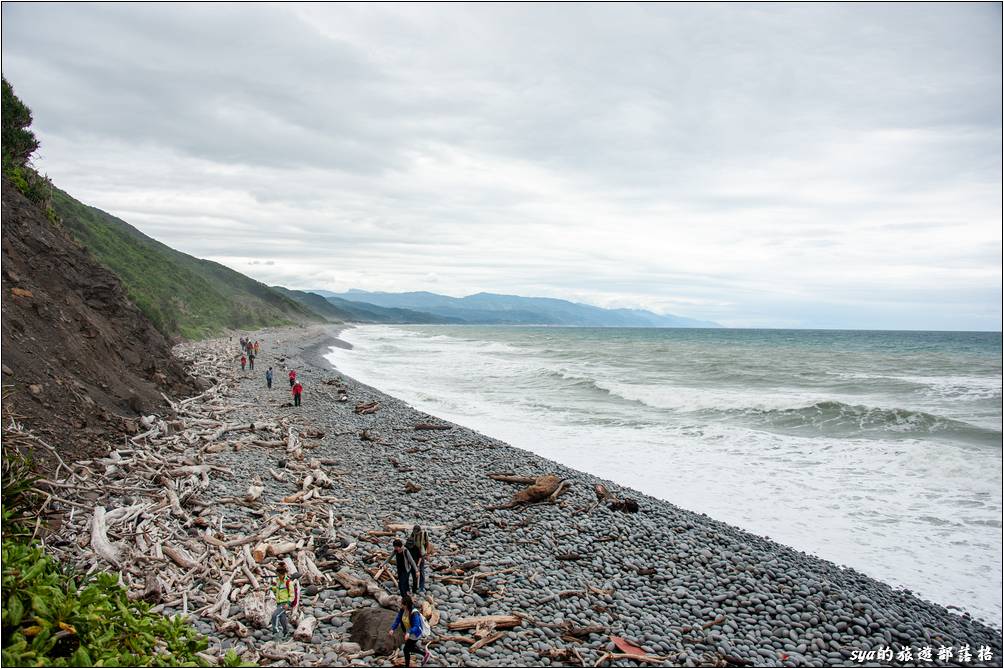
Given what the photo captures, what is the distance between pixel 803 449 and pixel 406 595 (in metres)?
15.6

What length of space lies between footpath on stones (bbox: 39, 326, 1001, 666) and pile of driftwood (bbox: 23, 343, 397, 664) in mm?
28

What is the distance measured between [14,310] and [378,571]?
10191 mm

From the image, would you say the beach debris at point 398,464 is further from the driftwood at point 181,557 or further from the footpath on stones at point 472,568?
the driftwood at point 181,557

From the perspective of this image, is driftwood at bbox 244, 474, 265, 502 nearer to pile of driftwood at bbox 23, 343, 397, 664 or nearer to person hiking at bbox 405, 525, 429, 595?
pile of driftwood at bbox 23, 343, 397, 664

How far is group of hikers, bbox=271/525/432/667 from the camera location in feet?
19.8

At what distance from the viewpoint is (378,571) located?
7.77 meters

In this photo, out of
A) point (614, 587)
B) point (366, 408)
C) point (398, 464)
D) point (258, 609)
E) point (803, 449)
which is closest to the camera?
point (258, 609)

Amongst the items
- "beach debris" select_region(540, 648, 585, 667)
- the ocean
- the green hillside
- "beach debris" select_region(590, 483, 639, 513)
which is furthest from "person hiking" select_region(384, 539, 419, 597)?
the green hillside

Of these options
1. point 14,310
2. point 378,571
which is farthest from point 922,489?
point 14,310

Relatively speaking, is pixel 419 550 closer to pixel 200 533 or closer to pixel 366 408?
pixel 200 533

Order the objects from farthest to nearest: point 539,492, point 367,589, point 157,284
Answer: point 157,284 < point 539,492 < point 367,589

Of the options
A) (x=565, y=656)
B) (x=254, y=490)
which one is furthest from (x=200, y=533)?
(x=565, y=656)

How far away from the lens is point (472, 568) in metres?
8.31

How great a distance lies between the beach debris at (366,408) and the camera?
20.2 m
